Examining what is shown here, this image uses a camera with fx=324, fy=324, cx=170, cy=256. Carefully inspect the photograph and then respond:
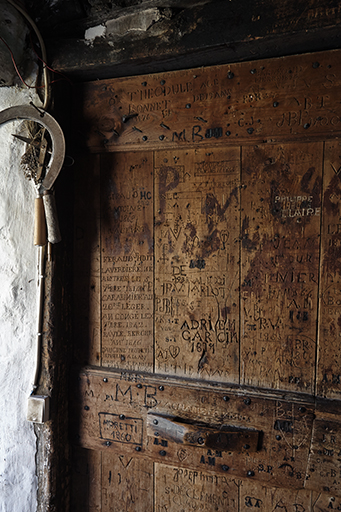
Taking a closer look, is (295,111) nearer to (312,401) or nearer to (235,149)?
(235,149)

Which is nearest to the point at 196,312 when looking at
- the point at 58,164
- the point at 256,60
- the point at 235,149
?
the point at 235,149

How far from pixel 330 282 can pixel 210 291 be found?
409 millimetres

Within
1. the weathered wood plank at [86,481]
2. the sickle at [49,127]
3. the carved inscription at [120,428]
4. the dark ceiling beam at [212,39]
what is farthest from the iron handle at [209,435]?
the dark ceiling beam at [212,39]

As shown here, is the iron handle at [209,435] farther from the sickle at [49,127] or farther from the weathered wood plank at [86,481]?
the sickle at [49,127]

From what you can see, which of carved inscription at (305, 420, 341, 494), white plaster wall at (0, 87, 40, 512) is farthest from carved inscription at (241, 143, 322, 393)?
→ white plaster wall at (0, 87, 40, 512)

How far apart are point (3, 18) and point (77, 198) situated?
2.09 ft

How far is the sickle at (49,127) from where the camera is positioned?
118 centimetres

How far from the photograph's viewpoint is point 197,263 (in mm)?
1220

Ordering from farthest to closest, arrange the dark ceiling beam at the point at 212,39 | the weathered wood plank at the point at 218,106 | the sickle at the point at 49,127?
1. the sickle at the point at 49,127
2. the weathered wood plank at the point at 218,106
3. the dark ceiling beam at the point at 212,39

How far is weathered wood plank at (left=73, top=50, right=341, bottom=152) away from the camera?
1.07 meters

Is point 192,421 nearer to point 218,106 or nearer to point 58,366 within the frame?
point 58,366

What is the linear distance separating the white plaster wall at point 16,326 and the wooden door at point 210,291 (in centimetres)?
18

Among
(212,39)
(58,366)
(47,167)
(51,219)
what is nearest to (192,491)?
(58,366)

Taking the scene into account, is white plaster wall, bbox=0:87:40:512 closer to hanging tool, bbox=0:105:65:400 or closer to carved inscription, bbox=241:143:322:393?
hanging tool, bbox=0:105:65:400
